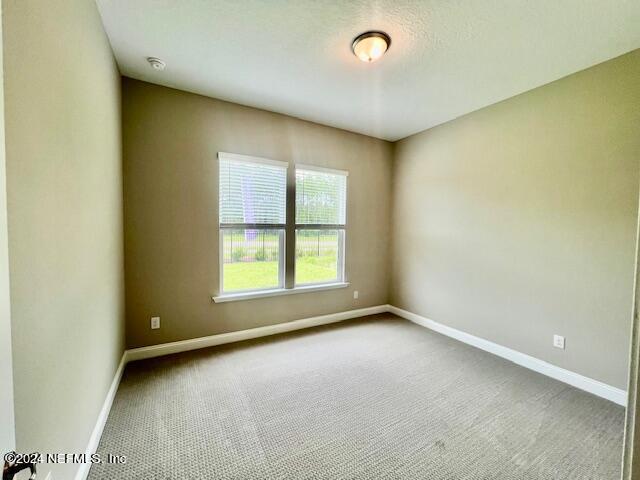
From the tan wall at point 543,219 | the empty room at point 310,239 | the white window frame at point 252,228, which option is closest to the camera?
the empty room at point 310,239

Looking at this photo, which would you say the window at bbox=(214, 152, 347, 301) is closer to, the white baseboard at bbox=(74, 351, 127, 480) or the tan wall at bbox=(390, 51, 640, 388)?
the white baseboard at bbox=(74, 351, 127, 480)

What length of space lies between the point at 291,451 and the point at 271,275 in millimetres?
1992

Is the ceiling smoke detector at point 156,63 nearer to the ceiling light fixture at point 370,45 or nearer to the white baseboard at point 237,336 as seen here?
the ceiling light fixture at point 370,45

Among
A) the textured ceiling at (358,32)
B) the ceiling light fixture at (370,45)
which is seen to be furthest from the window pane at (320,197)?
the ceiling light fixture at (370,45)

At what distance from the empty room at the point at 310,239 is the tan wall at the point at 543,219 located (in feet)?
0.06

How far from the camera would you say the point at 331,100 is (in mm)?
2926

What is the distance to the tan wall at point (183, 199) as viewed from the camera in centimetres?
261

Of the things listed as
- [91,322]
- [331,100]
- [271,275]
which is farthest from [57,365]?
[331,100]

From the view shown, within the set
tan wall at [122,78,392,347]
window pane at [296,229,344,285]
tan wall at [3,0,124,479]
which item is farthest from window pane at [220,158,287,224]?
tan wall at [3,0,124,479]

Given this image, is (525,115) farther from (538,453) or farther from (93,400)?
(93,400)

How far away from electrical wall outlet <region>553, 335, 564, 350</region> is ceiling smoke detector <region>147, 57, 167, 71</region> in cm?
425

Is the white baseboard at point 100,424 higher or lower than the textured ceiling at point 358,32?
lower

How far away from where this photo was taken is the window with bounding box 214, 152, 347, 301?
3070mm

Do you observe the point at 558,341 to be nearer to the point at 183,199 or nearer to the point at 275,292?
the point at 275,292
